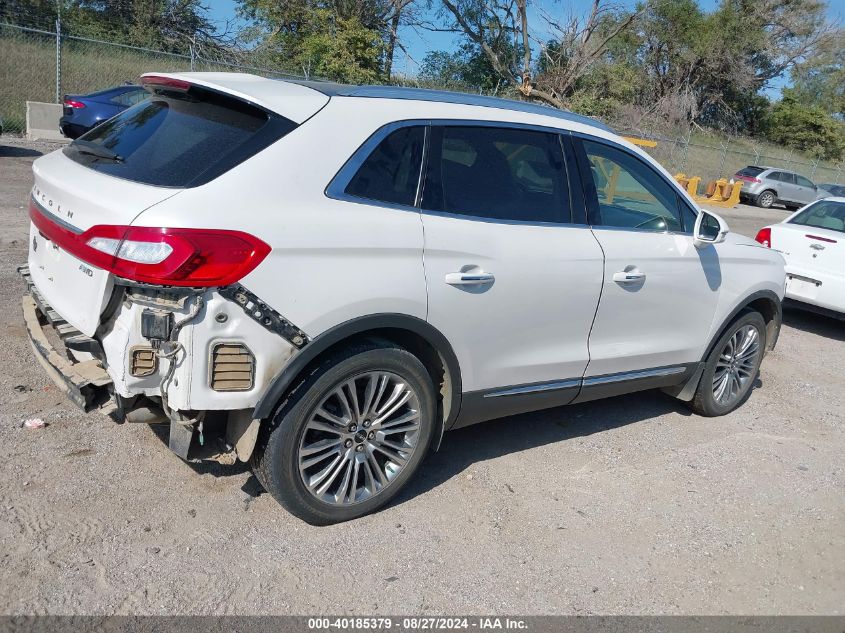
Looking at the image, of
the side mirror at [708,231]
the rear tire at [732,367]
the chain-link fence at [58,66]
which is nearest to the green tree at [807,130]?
the chain-link fence at [58,66]

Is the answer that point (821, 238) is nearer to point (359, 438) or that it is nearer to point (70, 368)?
point (359, 438)

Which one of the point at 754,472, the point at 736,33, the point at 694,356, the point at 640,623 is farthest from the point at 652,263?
the point at 736,33

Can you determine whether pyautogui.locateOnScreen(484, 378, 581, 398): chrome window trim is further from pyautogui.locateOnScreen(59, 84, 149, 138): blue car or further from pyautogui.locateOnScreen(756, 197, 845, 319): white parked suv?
pyautogui.locateOnScreen(59, 84, 149, 138): blue car

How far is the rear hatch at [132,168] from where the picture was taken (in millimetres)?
2932

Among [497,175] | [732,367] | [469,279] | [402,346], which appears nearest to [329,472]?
[402,346]

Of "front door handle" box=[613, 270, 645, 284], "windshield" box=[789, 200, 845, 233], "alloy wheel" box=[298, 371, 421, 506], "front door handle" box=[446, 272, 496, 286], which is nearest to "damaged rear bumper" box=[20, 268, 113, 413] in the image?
"alloy wheel" box=[298, 371, 421, 506]

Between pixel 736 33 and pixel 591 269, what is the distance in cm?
4542

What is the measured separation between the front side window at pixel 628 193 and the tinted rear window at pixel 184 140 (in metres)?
1.96

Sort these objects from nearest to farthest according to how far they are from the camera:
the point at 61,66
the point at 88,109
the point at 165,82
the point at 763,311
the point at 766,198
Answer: the point at 165,82 < the point at 763,311 < the point at 88,109 < the point at 61,66 < the point at 766,198

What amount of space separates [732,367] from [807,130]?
5094 centimetres

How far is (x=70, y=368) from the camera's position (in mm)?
3188

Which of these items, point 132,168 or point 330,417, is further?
point 330,417

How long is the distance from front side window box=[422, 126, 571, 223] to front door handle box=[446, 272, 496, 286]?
31 cm

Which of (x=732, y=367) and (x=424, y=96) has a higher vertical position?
(x=424, y=96)
